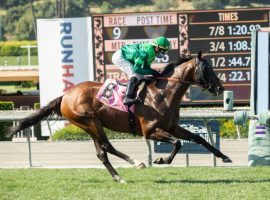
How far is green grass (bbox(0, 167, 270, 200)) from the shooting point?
895 centimetres

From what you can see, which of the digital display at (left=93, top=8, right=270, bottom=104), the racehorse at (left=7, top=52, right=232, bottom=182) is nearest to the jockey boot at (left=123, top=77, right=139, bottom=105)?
the racehorse at (left=7, top=52, right=232, bottom=182)

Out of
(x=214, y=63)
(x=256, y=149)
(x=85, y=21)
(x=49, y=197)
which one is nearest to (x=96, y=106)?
(x=49, y=197)

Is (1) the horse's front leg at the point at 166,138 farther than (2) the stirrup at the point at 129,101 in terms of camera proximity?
No

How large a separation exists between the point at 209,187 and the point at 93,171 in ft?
8.13

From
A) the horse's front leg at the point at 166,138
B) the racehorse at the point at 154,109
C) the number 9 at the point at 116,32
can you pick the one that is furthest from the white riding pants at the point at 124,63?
the number 9 at the point at 116,32

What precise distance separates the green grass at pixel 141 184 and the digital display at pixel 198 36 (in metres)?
10.9

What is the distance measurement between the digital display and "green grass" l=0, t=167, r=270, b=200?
10.9m

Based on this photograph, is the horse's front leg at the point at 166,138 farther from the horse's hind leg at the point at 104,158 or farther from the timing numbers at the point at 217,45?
the timing numbers at the point at 217,45

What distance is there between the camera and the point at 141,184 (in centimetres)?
980

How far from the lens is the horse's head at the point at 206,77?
1034 cm

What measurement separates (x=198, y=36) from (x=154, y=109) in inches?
488

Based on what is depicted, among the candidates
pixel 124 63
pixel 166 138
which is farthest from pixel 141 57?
pixel 166 138

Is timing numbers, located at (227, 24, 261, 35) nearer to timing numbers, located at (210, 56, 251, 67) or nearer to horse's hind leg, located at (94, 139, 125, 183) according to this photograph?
timing numbers, located at (210, 56, 251, 67)

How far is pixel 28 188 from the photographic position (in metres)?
9.72
